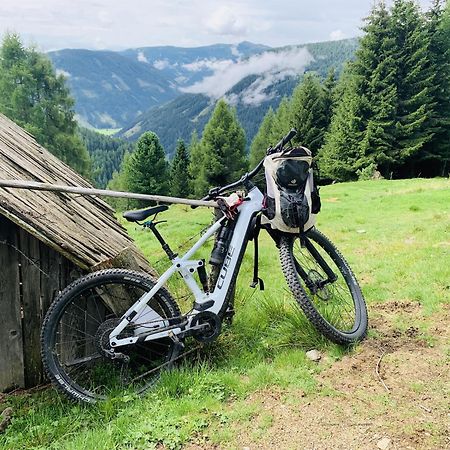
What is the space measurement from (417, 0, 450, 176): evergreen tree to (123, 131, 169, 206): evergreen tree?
85.1ft

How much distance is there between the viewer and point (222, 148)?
169 ft

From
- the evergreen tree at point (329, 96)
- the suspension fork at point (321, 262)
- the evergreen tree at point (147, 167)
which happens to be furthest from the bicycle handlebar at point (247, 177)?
the evergreen tree at point (329, 96)

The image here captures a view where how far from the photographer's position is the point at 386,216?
515 inches

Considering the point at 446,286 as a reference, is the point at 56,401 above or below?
below

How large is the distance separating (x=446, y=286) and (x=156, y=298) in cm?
387

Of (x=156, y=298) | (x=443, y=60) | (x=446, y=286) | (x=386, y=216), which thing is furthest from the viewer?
(x=443, y=60)

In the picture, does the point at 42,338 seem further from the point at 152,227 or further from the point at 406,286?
the point at 406,286

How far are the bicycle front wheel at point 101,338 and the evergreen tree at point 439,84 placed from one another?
38180mm

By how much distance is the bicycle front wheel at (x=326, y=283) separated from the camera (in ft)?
15.0

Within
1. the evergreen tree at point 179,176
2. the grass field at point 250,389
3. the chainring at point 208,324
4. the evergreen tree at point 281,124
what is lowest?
the evergreen tree at point 179,176

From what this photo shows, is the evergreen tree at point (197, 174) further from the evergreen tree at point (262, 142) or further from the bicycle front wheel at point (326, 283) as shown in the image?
the bicycle front wheel at point (326, 283)

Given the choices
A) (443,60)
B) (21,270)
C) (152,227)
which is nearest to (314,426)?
(152,227)

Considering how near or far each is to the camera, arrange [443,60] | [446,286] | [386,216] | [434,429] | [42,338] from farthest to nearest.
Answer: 1. [443,60]
2. [386,216]
3. [446,286]
4. [42,338]
5. [434,429]

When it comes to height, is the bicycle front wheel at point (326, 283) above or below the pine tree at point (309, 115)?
below
